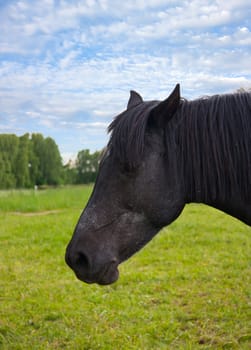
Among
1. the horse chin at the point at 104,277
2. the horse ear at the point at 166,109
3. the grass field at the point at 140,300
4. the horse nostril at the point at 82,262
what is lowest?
the grass field at the point at 140,300

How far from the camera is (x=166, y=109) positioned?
5.72 feet

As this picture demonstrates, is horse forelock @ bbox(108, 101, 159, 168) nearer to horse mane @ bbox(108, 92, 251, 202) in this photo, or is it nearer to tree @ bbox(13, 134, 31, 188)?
horse mane @ bbox(108, 92, 251, 202)

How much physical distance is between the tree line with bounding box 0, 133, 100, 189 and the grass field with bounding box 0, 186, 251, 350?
2079cm

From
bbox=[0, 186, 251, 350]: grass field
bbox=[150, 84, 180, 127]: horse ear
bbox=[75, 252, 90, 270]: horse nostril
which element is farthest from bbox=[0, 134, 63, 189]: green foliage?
bbox=[150, 84, 180, 127]: horse ear

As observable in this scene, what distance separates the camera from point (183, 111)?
6.05 feet

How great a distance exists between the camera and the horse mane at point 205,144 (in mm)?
1755

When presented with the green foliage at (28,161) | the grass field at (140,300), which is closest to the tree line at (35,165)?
the green foliage at (28,161)

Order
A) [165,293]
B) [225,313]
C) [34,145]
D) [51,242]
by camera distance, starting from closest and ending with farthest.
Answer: [225,313] < [165,293] < [51,242] < [34,145]

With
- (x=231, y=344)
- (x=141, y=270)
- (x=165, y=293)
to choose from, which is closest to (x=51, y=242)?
(x=141, y=270)

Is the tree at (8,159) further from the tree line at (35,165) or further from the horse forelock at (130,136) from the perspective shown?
the horse forelock at (130,136)

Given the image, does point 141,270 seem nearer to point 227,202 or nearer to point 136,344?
point 136,344

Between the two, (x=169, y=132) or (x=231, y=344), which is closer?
(x=169, y=132)

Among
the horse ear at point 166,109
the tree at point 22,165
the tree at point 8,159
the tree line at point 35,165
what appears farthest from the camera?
the tree at point 22,165

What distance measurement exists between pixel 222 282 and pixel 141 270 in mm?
1175
